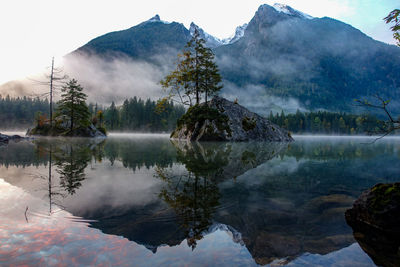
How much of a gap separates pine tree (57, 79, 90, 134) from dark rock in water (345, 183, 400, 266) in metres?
41.5

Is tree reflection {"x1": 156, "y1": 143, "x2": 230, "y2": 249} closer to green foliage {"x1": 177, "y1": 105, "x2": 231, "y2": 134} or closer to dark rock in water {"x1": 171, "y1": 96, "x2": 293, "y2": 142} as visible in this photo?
dark rock in water {"x1": 171, "y1": 96, "x2": 293, "y2": 142}

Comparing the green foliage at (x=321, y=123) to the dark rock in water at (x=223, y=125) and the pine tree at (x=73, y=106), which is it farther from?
the pine tree at (x=73, y=106)

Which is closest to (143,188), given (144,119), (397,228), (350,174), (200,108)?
(397,228)

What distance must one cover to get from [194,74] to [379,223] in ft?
101

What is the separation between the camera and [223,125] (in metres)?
30.8

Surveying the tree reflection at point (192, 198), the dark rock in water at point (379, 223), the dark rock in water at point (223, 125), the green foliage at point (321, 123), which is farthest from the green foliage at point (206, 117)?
the green foliage at point (321, 123)

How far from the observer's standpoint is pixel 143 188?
18.2ft

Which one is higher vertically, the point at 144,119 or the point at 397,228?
the point at 144,119

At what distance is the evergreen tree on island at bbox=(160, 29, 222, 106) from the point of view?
104 ft

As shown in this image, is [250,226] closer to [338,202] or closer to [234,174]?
[338,202]

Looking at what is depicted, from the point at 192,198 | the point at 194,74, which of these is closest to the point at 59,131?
the point at 194,74

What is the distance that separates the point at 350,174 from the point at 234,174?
173 inches

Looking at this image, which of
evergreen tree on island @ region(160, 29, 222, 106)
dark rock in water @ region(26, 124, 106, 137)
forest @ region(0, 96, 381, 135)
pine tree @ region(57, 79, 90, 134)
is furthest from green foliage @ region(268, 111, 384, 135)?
pine tree @ region(57, 79, 90, 134)

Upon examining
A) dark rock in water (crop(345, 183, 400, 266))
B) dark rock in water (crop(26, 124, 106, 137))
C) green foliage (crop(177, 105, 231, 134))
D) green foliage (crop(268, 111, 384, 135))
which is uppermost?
green foliage (crop(268, 111, 384, 135))
